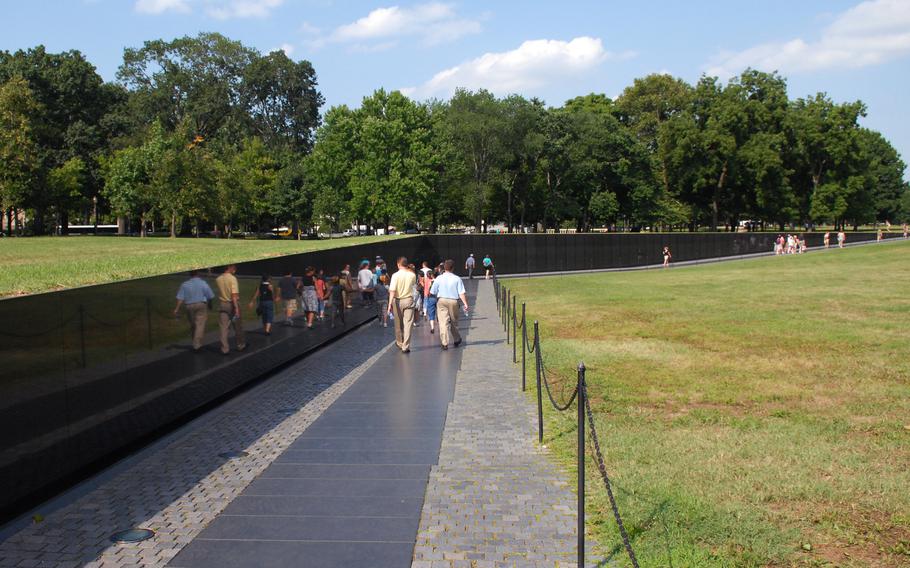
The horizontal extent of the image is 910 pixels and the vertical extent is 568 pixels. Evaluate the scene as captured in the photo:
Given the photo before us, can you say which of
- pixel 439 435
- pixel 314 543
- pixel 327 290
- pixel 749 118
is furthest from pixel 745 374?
pixel 749 118

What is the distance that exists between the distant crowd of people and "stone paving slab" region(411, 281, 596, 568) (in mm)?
4122

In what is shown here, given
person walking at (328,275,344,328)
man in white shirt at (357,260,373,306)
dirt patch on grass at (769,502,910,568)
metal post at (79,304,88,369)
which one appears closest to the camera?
dirt patch on grass at (769,502,910,568)

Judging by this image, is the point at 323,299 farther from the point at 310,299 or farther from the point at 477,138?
the point at 477,138

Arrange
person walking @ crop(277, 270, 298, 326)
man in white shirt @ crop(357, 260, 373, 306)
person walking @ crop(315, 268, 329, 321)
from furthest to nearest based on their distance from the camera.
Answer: man in white shirt @ crop(357, 260, 373, 306), person walking @ crop(315, 268, 329, 321), person walking @ crop(277, 270, 298, 326)

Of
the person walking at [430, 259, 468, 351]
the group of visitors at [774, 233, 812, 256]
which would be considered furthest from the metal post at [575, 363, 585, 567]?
→ the group of visitors at [774, 233, 812, 256]

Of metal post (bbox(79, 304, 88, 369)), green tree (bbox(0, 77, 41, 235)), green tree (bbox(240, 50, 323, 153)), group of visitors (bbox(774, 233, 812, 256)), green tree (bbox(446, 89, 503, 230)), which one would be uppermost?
green tree (bbox(240, 50, 323, 153))

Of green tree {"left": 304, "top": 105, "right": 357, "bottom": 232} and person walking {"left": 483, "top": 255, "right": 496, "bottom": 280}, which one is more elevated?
green tree {"left": 304, "top": 105, "right": 357, "bottom": 232}

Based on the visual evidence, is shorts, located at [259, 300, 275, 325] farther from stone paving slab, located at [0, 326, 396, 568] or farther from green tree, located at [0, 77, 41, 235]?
green tree, located at [0, 77, 41, 235]

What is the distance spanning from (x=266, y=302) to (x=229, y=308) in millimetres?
2018

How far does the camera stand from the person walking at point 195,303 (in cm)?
1037

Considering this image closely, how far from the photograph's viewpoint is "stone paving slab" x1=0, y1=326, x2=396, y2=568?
5371 mm

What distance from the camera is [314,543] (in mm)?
5391

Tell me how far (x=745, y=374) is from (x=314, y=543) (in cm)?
917

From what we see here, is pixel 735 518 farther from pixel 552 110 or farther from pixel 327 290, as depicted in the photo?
pixel 552 110
